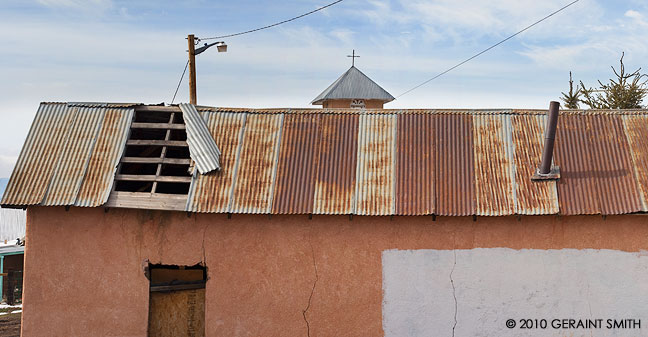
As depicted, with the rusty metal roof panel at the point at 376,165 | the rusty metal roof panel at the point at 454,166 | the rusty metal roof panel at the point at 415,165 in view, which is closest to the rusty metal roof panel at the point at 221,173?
the rusty metal roof panel at the point at 376,165

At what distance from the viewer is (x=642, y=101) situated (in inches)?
1201

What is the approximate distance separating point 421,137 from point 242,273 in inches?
192

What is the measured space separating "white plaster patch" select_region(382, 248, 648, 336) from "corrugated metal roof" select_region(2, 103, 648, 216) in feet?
3.21

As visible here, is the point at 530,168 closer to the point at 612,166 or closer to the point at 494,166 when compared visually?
the point at 494,166

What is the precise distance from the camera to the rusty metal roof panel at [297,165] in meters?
13.7

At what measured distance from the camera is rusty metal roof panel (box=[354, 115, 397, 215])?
13.7m

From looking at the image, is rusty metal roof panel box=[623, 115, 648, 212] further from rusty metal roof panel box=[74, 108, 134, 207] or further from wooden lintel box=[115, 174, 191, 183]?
rusty metal roof panel box=[74, 108, 134, 207]

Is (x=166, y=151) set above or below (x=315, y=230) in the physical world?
above

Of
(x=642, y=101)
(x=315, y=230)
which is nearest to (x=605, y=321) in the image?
(x=315, y=230)

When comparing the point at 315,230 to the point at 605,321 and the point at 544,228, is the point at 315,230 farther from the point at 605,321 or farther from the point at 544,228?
the point at 605,321

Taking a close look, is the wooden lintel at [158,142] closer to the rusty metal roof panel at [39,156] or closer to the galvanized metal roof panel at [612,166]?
the rusty metal roof panel at [39,156]

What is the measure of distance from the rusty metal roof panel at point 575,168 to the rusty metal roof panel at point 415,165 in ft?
8.51

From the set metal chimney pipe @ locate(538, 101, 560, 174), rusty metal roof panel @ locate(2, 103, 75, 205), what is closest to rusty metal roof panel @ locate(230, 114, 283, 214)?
rusty metal roof panel @ locate(2, 103, 75, 205)

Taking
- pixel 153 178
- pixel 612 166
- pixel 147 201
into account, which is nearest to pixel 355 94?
pixel 612 166
